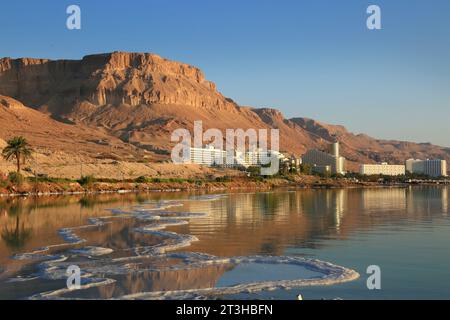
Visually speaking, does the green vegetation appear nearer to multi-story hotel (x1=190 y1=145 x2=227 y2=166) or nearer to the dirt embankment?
the dirt embankment

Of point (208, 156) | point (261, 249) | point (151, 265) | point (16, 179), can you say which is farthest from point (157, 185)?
point (208, 156)

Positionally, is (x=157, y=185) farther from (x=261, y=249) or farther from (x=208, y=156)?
(x=208, y=156)

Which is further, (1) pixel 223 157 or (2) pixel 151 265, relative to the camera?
(1) pixel 223 157

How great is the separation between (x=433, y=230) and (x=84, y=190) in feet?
190

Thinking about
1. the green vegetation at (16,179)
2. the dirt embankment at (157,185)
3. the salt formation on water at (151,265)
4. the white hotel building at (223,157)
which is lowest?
the salt formation on water at (151,265)

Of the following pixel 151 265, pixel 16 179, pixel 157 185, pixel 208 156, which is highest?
pixel 208 156

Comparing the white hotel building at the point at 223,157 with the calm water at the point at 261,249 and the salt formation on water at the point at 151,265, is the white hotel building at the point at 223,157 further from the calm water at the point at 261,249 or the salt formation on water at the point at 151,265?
the salt formation on water at the point at 151,265

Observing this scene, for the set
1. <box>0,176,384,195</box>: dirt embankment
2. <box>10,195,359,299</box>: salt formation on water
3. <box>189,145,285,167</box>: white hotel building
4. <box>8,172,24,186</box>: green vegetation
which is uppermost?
<box>189,145,285,167</box>: white hotel building

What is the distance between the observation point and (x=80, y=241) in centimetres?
2334

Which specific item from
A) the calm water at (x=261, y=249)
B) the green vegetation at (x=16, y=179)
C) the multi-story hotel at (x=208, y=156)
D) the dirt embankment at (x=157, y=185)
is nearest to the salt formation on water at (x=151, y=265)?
the calm water at (x=261, y=249)

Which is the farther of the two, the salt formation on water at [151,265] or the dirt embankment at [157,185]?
the dirt embankment at [157,185]

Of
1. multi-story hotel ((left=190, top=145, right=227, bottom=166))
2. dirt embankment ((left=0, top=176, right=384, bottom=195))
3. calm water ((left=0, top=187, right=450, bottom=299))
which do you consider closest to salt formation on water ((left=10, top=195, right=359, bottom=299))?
calm water ((left=0, top=187, right=450, bottom=299))
